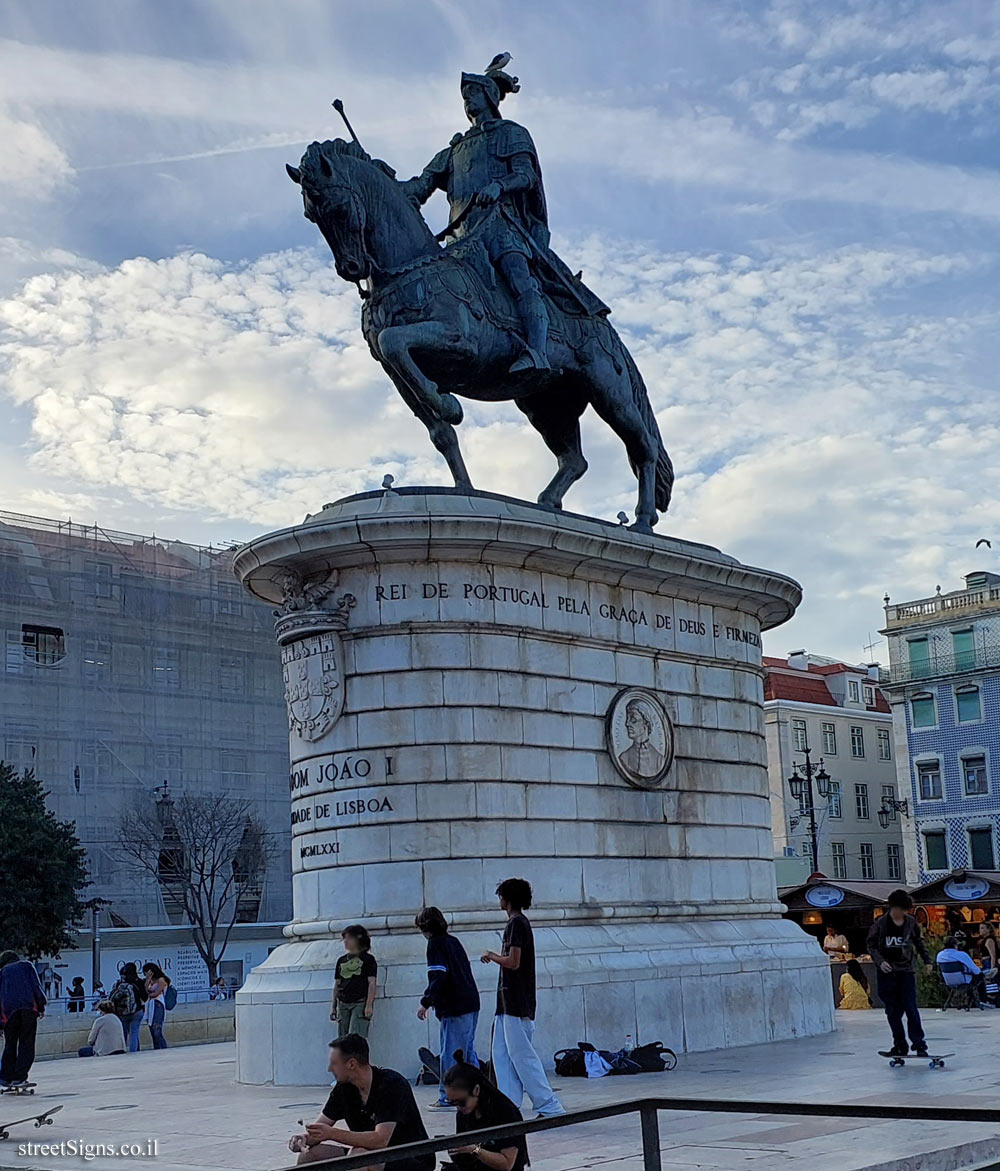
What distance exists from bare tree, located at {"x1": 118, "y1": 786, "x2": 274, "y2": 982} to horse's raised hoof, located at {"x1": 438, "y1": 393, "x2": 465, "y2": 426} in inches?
1425

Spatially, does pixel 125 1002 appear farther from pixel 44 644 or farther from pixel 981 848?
pixel 981 848

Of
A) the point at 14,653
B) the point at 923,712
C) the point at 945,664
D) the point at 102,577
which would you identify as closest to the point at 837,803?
the point at 923,712

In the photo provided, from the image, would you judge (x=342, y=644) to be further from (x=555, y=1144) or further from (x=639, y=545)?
(x=555, y=1144)

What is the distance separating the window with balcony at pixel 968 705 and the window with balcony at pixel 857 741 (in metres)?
11.8

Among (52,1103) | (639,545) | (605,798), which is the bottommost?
(52,1103)

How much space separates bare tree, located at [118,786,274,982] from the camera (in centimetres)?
5256

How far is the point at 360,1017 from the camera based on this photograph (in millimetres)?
13750

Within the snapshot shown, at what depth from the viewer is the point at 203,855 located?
177 feet

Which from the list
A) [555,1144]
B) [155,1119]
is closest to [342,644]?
[155,1119]

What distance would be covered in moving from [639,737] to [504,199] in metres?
6.70

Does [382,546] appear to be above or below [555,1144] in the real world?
above

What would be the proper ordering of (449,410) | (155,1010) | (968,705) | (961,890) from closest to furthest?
(449,410), (155,1010), (961,890), (968,705)

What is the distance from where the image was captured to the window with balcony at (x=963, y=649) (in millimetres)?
62406

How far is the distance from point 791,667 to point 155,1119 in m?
67.1
